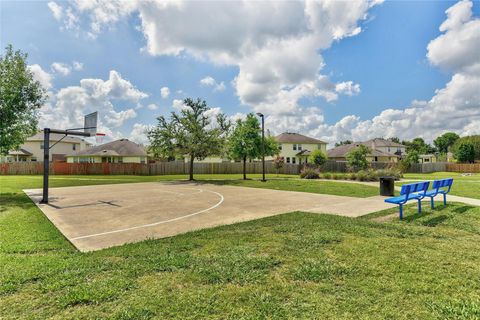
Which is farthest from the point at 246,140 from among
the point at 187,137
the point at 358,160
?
the point at 358,160

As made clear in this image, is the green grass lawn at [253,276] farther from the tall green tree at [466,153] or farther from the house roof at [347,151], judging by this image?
the tall green tree at [466,153]

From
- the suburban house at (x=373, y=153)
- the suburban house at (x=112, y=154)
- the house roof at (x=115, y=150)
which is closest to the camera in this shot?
the house roof at (x=115, y=150)

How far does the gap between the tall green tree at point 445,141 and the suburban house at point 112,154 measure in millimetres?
116174

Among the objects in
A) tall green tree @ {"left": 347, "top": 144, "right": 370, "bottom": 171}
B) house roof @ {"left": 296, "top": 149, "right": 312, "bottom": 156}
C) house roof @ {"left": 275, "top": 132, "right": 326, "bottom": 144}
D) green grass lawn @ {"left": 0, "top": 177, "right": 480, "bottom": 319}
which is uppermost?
house roof @ {"left": 275, "top": 132, "right": 326, "bottom": 144}

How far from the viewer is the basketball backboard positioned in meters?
13.6

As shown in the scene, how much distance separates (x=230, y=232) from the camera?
6.58 meters

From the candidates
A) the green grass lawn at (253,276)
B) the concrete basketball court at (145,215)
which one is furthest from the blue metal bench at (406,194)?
the green grass lawn at (253,276)

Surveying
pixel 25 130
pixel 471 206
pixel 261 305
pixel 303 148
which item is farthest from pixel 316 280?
pixel 303 148

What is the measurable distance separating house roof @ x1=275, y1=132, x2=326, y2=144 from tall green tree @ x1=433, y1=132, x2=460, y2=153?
83.5m

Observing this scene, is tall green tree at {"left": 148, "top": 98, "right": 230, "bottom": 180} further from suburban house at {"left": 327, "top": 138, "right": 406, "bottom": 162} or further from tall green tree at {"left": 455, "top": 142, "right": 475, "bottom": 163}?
tall green tree at {"left": 455, "top": 142, "right": 475, "bottom": 163}

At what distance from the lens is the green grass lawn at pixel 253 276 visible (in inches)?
125

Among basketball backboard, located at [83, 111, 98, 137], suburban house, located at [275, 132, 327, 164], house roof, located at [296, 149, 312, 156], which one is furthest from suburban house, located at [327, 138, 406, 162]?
basketball backboard, located at [83, 111, 98, 137]

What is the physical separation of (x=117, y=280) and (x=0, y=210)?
9.32m

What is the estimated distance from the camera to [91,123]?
13.9 meters
